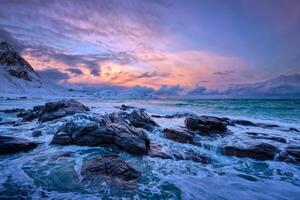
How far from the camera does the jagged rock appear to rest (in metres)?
10.0

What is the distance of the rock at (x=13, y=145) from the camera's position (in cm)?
920

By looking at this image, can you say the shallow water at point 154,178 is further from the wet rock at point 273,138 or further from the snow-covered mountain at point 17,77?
the snow-covered mountain at point 17,77

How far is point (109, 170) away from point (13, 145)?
5135 millimetres

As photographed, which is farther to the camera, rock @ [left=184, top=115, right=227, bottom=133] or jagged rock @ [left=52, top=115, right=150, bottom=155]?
rock @ [left=184, top=115, right=227, bottom=133]

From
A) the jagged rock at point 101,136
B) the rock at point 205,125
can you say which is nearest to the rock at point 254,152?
the jagged rock at point 101,136

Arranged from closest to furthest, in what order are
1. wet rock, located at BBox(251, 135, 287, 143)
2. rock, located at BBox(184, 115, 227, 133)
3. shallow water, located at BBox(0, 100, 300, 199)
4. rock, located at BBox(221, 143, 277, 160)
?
1. shallow water, located at BBox(0, 100, 300, 199)
2. rock, located at BBox(221, 143, 277, 160)
3. wet rock, located at BBox(251, 135, 287, 143)
4. rock, located at BBox(184, 115, 227, 133)

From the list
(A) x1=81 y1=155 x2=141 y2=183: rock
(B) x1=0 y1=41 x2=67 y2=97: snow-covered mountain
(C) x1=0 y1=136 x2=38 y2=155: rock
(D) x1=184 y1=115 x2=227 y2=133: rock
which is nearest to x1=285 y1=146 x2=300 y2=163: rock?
(D) x1=184 y1=115 x2=227 y2=133: rock

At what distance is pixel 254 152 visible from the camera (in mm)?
10148

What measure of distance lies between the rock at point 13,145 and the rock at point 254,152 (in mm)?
8976

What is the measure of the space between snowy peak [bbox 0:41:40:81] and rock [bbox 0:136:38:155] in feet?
595

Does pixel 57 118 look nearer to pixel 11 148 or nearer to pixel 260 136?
pixel 11 148

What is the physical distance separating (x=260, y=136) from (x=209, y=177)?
8016mm

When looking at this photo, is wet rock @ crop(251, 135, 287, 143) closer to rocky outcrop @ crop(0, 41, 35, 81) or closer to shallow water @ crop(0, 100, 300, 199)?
shallow water @ crop(0, 100, 300, 199)

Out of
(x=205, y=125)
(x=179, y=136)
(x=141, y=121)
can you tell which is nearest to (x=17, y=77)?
(x=141, y=121)
